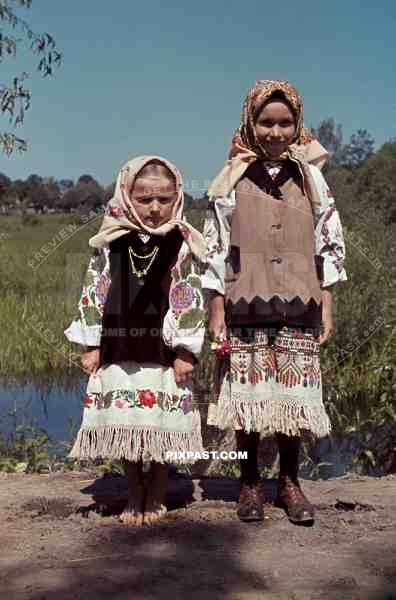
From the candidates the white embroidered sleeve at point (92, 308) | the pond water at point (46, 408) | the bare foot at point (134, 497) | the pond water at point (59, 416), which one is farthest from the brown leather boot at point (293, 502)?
the pond water at point (46, 408)

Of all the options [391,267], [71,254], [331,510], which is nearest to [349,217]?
[391,267]

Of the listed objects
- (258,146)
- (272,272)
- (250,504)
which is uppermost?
(258,146)

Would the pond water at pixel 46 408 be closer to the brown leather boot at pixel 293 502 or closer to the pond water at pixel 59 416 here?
the pond water at pixel 59 416

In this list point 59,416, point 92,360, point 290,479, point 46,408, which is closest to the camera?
point 92,360

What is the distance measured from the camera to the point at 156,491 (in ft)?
10.4

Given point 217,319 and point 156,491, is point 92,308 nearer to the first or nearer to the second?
point 217,319

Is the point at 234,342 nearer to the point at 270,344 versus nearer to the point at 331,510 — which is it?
the point at 270,344

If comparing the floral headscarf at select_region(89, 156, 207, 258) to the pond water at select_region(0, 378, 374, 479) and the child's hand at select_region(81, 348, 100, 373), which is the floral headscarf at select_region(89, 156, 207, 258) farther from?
the pond water at select_region(0, 378, 374, 479)

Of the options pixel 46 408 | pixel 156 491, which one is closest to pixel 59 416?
pixel 46 408

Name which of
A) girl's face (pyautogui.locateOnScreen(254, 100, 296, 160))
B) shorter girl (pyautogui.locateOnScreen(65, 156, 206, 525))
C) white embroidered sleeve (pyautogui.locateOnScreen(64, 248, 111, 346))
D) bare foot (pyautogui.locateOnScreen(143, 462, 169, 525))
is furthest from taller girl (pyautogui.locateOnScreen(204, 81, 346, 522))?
white embroidered sleeve (pyautogui.locateOnScreen(64, 248, 111, 346))

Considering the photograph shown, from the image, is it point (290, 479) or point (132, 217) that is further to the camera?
point (290, 479)

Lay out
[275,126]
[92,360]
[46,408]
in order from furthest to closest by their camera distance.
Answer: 1. [46,408]
2. [92,360]
3. [275,126]

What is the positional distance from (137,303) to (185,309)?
175 mm

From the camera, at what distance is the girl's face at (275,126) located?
2.98 meters
